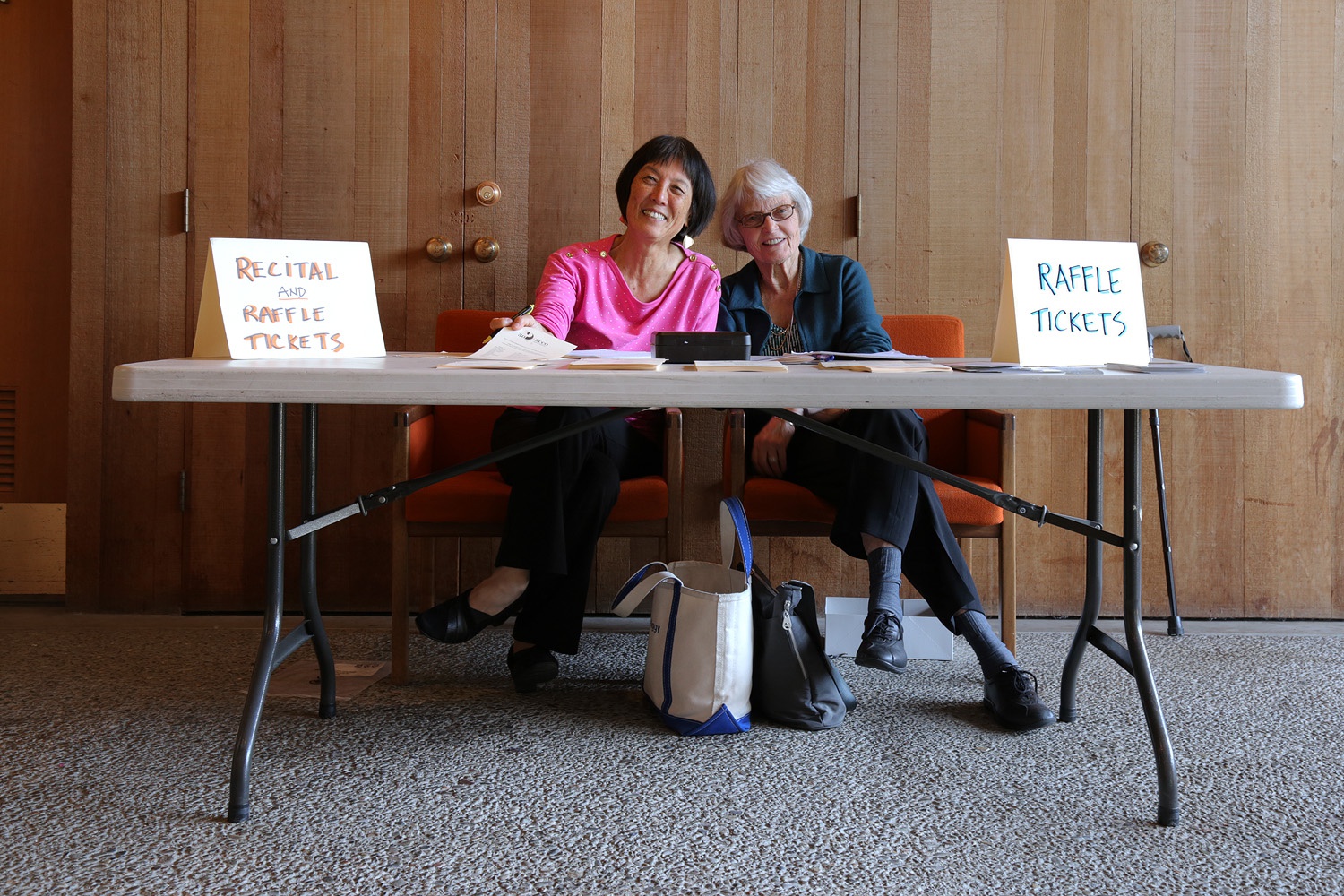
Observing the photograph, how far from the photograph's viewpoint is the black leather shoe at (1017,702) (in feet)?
5.70

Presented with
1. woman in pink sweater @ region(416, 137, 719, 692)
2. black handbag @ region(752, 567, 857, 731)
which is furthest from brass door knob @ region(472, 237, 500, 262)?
black handbag @ region(752, 567, 857, 731)

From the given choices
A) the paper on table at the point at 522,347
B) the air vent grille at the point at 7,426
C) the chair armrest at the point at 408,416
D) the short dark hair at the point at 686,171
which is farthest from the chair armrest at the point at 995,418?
the air vent grille at the point at 7,426

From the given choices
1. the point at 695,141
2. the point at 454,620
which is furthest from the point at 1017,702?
the point at 695,141

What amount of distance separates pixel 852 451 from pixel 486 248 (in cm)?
119

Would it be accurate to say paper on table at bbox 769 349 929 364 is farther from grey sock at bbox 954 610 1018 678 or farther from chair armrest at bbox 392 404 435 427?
chair armrest at bbox 392 404 435 427

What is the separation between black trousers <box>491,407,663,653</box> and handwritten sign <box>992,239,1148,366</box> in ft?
2.78

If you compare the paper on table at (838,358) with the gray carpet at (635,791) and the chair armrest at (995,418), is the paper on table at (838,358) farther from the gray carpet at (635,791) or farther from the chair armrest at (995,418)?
the gray carpet at (635,791)

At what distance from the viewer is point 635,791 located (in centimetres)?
149

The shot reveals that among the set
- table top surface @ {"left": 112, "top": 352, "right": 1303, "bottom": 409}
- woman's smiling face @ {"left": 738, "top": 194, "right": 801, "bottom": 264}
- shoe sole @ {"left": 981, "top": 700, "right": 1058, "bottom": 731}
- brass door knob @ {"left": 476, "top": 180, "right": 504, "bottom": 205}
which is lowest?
shoe sole @ {"left": 981, "top": 700, "right": 1058, "bottom": 731}

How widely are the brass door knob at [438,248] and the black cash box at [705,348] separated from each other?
4.10ft

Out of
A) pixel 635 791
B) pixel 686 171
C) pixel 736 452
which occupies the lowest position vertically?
pixel 635 791

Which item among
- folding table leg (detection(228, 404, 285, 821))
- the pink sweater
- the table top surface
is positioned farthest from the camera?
the pink sweater

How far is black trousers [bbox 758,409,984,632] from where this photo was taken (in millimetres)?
1882

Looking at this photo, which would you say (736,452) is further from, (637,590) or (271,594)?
(271,594)
